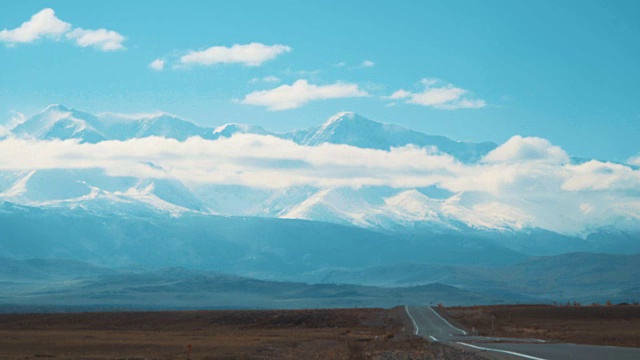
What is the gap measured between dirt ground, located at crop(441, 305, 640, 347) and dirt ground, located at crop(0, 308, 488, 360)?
9.77 meters

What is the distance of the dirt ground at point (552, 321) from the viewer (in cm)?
8925

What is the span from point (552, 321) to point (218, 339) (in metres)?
47.0

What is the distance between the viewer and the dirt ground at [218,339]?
2420 inches

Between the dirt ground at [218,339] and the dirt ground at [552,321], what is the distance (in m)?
9.77

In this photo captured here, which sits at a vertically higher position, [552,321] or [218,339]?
[552,321]

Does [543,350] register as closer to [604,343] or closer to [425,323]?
[604,343]

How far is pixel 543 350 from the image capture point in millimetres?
58281

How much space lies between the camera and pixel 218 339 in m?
85.0

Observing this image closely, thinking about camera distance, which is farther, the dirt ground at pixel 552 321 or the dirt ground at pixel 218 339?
the dirt ground at pixel 552 321

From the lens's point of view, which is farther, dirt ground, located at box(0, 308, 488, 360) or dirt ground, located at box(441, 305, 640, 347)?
dirt ground, located at box(441, 305, 640, 347)

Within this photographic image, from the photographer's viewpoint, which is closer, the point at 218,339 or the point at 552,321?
the point at 218,339

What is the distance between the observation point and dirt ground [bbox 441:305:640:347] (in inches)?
3514

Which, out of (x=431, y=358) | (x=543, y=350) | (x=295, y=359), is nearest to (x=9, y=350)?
(x=295, y=359)

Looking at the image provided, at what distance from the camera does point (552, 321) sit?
372 feet
